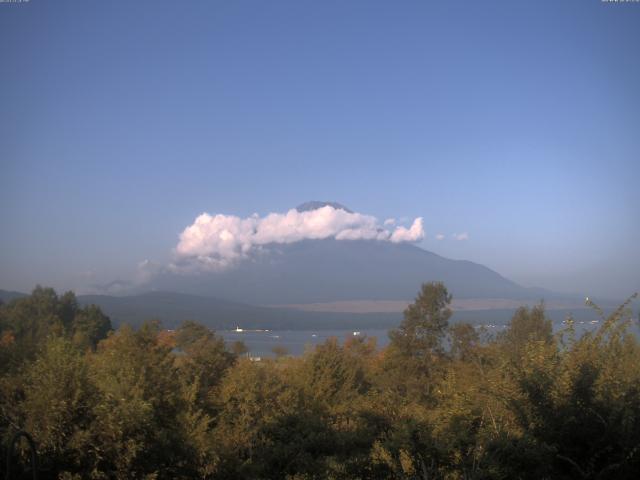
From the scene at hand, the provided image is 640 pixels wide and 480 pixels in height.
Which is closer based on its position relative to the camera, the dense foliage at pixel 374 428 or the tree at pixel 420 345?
the dense foliage at pixel 374 428

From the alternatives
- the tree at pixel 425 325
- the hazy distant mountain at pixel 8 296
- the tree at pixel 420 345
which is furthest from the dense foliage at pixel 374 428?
the hazy distant mountain at pixel 8 296

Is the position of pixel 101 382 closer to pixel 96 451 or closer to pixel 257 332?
pixel 96 451

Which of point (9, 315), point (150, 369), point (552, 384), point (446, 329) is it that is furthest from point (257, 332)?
point (552, 384)

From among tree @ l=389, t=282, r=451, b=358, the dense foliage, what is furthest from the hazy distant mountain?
the dense foliage

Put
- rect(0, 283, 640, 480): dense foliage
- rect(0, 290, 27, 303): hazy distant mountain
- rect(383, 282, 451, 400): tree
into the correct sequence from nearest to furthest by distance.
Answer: rect(0, 283, 640, 480): dense foliage → rect(383, 282, 451, 400): tree → rect(0, 290, 27, 303): hazy distant mountain

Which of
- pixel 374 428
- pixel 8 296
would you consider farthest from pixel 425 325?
pixel 8 296

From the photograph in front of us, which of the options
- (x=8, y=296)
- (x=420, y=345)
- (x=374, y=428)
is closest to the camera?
(x=374, y=428)

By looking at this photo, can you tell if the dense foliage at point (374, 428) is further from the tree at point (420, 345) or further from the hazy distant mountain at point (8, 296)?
the hazy distant mountain at point (8, 296)

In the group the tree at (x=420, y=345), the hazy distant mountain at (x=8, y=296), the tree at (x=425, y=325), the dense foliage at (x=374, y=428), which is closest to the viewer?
the dense foliage at (x=374, y=428)

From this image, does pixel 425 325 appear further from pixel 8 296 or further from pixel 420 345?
pixel 8 296

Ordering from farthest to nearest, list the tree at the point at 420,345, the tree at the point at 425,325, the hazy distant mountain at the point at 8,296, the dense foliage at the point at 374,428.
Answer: the hazy distant mountain at the point at 8,296 < the tree at the point at 425,325 < the tree at the point at 420,345 < the dense foliage at the point at 374,428

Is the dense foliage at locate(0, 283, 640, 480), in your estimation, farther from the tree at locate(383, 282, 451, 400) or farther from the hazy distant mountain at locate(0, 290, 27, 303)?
the hazy distant mountain at locate(0, 290, 27, 303)

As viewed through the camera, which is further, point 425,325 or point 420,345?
point 425,325

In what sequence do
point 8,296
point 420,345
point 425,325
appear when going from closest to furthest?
point 420,345 → point 425,325 → point 8,296
